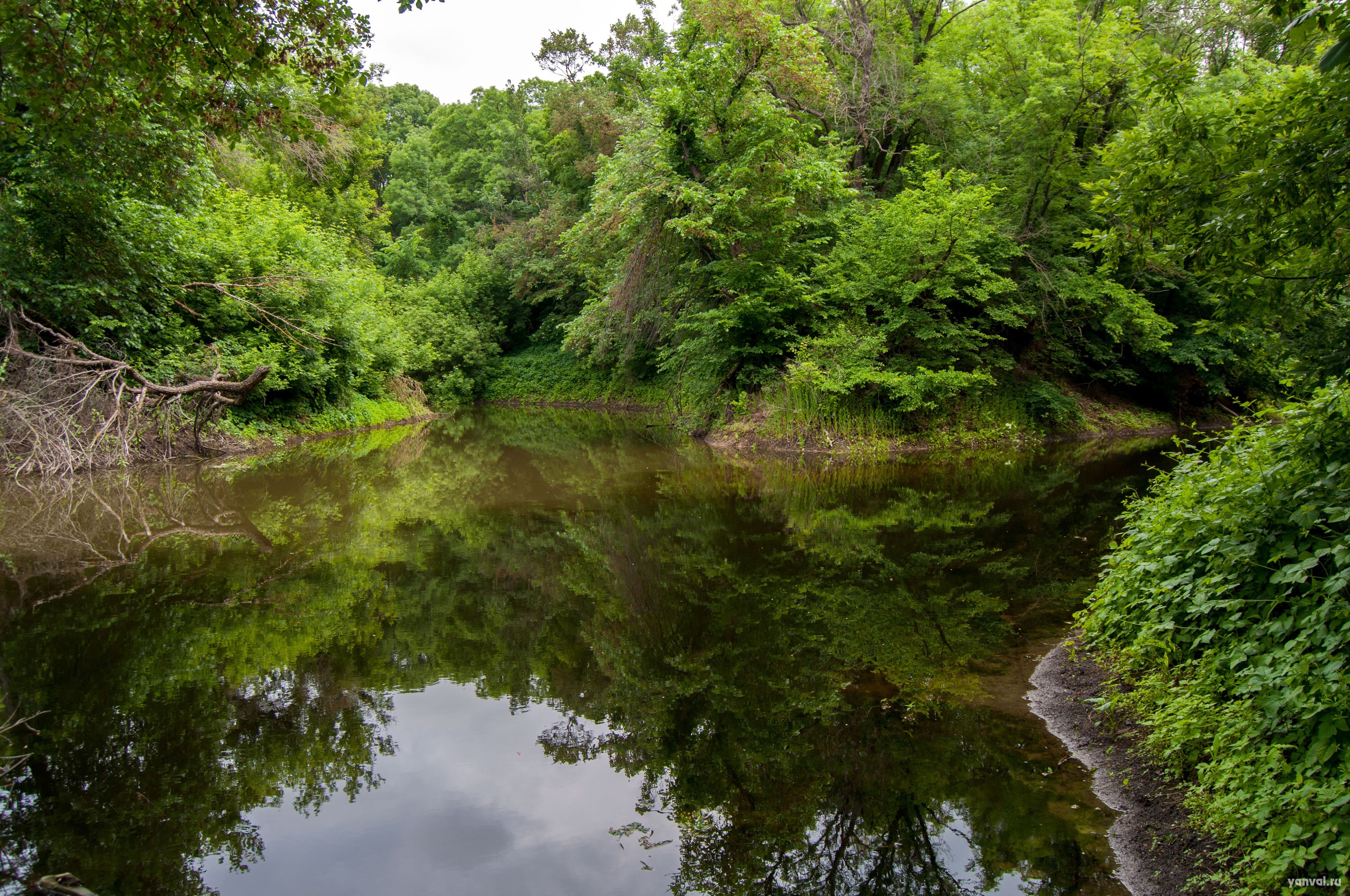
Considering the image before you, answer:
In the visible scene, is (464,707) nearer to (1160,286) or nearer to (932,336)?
(932,336)

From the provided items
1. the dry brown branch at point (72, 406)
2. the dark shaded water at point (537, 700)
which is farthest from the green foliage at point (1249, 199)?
the dry brown branch at point (72, 406)

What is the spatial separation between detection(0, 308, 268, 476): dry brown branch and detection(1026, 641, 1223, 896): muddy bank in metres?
11.6

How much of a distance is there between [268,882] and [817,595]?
14.2 ft

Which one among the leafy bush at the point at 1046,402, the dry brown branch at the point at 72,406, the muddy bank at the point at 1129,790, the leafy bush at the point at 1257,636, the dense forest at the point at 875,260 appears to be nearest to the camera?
the leafy bush at the point at 1257,636

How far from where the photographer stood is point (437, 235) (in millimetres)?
41062

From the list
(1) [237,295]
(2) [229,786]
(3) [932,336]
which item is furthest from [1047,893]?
(1) [237,295]

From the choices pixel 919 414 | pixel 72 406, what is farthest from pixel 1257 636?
pixel 72 406

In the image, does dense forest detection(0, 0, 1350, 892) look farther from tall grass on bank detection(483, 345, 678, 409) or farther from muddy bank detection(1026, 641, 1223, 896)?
tall grass on bank detection(483, 345, 678, 409)

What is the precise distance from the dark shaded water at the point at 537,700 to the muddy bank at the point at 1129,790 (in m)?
0.11

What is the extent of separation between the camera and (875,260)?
1550 cm

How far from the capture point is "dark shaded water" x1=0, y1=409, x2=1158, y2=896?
314 centimetres

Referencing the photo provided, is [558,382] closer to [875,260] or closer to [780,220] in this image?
[780,220]

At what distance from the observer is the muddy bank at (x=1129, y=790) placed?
2863 mm

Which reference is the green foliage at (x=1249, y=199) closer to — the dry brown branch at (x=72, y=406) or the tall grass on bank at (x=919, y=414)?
the tall grass on bank at (x=919, y=414)
